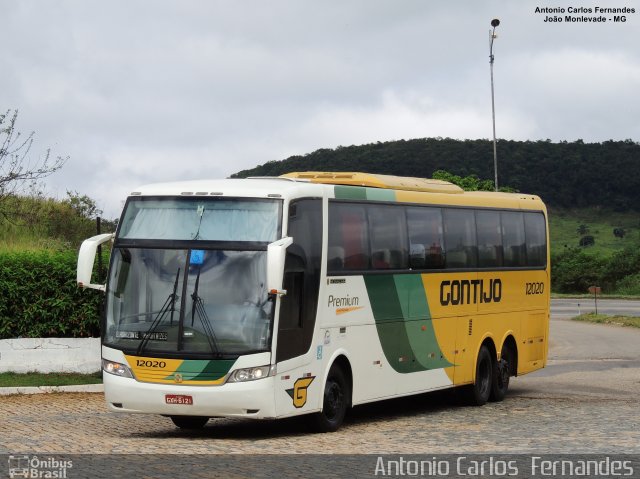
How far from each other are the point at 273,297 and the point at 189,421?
3056mm

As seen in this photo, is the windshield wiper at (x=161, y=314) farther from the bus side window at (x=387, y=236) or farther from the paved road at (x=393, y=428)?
the bus side window at (x=387, y=236)

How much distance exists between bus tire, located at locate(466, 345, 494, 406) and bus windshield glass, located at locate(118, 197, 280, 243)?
23.8 feet

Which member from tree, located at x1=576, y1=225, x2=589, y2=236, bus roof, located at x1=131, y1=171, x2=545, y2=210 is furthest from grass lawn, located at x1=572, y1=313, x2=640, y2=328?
tree, located at x1=576, y1=225, x2=589, y2=236

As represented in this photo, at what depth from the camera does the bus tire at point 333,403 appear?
53.9 feet

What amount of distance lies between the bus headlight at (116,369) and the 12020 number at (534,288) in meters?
10.2

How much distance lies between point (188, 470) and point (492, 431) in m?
5.71

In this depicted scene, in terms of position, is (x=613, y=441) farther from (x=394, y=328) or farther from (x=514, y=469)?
(x=394, y=328)

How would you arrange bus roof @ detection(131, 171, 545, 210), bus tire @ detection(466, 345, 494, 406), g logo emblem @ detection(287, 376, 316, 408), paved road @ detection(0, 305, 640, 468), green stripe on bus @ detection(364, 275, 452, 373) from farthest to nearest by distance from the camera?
1. bus tire @ detection(466, 345, 494, 406)
2. green stripe on bus @ detection(364, 275, 452, 373)
3. bus roof @ detection(131, 171, 545, 210)
4. g logo emblem @ detection(287, 376, 316, 408)
5. paved road @ detection(0, 305, 640, 468)

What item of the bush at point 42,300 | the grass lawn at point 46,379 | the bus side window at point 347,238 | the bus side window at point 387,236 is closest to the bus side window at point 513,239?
the bus side window at point 387,236

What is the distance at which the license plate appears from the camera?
15.1 meters

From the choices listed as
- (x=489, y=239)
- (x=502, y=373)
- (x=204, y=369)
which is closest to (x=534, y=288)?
(x=502, y=373)

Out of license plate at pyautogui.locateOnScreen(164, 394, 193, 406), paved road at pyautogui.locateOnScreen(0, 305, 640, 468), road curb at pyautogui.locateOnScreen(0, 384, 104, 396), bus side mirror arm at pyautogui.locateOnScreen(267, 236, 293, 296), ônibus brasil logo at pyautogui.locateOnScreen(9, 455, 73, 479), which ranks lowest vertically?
paved road at pyautogui.locateOnScreen(0, 305, 640, 468)

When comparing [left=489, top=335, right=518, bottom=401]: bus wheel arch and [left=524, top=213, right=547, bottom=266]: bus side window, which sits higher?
[left=524, top=213, right=547, bottom=266]: bus side window

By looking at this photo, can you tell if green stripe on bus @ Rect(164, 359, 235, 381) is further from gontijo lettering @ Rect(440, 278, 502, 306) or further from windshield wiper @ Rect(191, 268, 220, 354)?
gontijo lettering @ Rect(440, 278, 502, 306)
